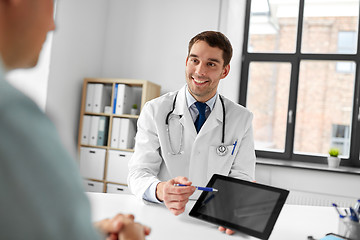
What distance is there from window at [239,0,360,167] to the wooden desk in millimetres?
2335

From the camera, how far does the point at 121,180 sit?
3.50m

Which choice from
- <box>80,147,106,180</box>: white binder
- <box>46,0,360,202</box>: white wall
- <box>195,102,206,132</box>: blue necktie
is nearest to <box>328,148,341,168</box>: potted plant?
<box>46,0,360,202</box>: white wall

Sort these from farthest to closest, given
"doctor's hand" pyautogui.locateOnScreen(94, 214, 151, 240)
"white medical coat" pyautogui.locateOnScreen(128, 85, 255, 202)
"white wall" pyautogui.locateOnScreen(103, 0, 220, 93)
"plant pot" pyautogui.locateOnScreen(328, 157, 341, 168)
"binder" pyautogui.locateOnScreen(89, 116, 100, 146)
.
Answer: "white wall" pyautogui.locateOnScreen(103, 0, 220, 93)
"binder" pyautogui.locateOnScreen(89, 116, 100, 146)
"plant pot" pyautogui.locateOnScreen(328, 157, 341, 168)
"white medical coat" pyautogui.locateOnScreen(128, 85, 255, 202)
"doctor's hand" pyautogui.locateOnScreen(94, 214, 151, 240)

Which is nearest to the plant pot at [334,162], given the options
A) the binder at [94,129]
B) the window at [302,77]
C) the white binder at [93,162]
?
the window at [302,77]

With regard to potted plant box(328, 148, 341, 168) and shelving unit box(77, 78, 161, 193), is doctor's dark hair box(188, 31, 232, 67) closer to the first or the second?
shelving unit box(77, 78, 161, 193)

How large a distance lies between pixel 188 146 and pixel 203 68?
0.40m

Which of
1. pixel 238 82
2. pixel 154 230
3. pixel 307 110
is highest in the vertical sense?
pixel 238 82

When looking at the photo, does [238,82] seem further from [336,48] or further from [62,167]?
[62,167]

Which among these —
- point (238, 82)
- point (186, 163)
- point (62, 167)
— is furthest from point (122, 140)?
point (62, 167)

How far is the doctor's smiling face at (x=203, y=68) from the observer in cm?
171

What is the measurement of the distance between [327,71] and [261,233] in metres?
3.17

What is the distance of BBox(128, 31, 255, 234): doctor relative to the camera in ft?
5.45

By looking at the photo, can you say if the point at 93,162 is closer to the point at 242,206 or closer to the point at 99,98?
the point at 99,98

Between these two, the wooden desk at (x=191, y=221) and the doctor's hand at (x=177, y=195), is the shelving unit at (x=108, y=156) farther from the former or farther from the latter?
the doctor's hand at (x=177, y=195)
